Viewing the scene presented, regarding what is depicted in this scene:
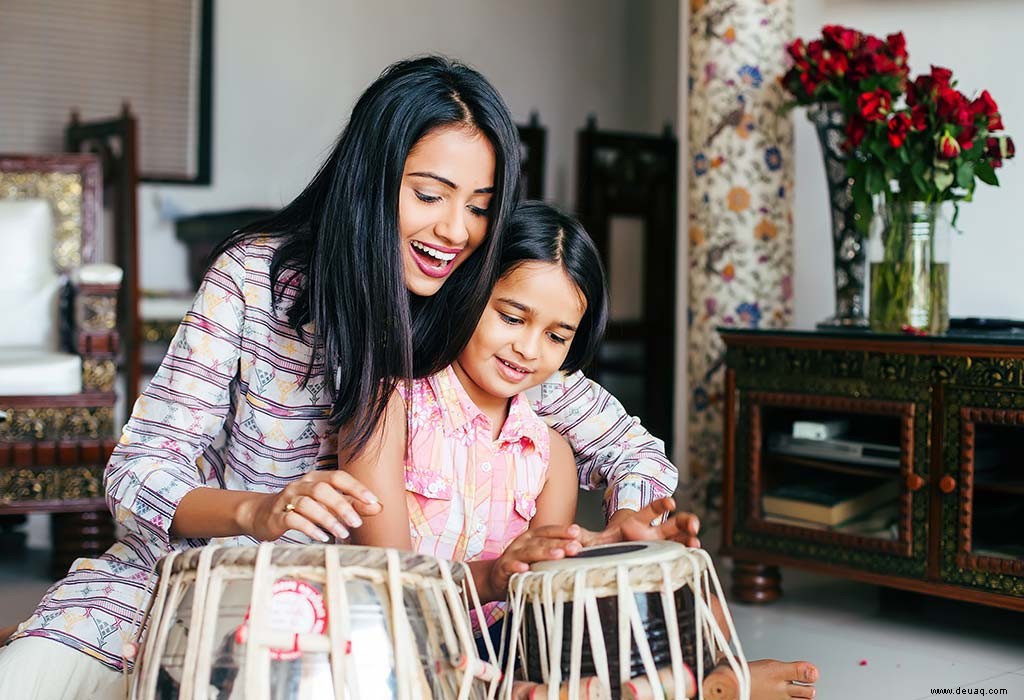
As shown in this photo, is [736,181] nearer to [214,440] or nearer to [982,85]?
[982,85]

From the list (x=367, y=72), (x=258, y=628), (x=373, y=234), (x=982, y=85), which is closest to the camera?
(x=258, y=628)

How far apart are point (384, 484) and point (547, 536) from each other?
0.95 ft

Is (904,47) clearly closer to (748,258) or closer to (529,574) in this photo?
(748,258)

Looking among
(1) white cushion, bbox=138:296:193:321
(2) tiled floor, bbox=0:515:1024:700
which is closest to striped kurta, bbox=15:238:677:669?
(2) tiled floor, bbox=0:515:1024:700

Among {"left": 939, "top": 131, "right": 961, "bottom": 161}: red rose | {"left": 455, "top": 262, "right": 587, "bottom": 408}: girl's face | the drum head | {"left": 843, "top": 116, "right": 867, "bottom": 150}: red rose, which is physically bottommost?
the drum head

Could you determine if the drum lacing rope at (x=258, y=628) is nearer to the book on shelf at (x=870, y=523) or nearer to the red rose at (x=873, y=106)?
the book on shelf at (x=870, y=523)

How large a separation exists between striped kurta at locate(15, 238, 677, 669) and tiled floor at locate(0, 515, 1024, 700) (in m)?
0.80

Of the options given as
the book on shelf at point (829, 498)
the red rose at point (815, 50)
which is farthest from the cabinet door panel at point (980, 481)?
the red rose at point (815, 50)

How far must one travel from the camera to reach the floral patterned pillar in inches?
136

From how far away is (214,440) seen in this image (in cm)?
188

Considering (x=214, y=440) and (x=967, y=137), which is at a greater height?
(x=967, y=137)

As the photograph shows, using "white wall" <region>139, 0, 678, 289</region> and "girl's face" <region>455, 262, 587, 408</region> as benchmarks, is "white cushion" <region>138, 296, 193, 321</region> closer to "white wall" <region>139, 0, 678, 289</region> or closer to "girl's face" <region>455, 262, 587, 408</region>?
"white wall" <region>139, 0, 678, 289</region>

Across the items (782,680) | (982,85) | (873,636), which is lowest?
(873,636)

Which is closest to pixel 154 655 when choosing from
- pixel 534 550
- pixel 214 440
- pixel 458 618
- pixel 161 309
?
pixel 458 618
